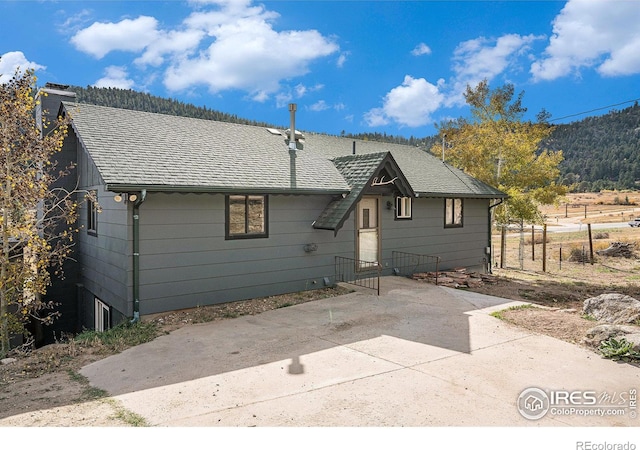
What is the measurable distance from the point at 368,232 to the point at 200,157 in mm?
5243

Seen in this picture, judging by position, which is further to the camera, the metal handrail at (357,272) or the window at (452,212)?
the window at (452,212)

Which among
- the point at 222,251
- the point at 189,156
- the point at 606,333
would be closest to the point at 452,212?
the point at 606,333

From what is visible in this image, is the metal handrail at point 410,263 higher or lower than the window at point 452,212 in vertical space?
lower

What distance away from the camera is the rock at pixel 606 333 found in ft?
20.4

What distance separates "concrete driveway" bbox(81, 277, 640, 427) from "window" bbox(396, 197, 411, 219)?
16.9ft

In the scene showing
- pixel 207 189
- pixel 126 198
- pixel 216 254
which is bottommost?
pixel 216 254

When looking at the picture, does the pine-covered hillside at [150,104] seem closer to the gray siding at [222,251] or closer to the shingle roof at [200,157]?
the shingle roof at [200,157]

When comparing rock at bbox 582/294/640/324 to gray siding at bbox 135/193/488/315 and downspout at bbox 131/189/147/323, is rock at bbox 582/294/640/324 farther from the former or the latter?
downspout at bbox 131/189/147/323

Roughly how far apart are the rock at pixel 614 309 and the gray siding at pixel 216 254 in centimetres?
597

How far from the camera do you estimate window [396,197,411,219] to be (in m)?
12.9

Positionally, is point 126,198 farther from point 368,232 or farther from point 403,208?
point 403,208

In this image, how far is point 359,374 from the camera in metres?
5.30

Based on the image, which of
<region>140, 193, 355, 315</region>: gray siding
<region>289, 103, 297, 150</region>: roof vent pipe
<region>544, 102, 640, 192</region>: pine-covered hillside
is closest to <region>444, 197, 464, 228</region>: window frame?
<region>140, 193, 355, 315</region>: gray siding

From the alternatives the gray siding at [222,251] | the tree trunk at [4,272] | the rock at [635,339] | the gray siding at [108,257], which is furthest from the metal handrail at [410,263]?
the tree trunk at [4,272]
